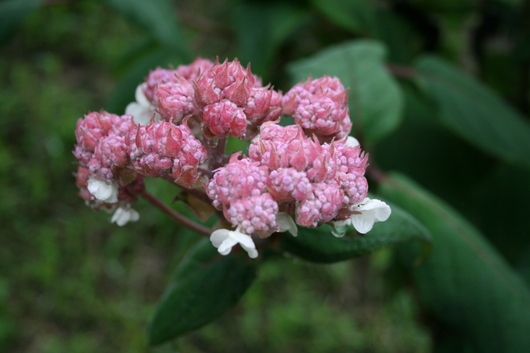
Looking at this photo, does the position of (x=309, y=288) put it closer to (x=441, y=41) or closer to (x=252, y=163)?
(x=441, y=41)

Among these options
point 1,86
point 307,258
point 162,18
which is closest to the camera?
point 307,258

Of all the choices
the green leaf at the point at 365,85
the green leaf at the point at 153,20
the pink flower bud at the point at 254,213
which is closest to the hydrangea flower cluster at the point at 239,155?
the pink flower bud at the point at 254,213

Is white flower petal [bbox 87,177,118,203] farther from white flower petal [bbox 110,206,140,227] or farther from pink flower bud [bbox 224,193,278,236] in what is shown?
pink flower bud [bbox 224,193,278,236]

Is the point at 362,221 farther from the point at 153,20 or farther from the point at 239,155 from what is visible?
the point at 153,20

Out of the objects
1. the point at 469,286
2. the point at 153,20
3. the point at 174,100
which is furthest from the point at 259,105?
the point at 153,20

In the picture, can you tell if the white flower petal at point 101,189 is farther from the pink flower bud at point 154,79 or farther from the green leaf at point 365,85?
the green leaf at point 365,85

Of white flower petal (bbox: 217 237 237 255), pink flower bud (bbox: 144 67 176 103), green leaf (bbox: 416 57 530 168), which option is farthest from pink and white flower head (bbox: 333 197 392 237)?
green leaf (bbox: 416 57 530 168)

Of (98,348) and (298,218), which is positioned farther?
(98,348)

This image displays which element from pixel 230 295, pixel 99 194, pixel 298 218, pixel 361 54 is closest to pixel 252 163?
pixel 298 218
